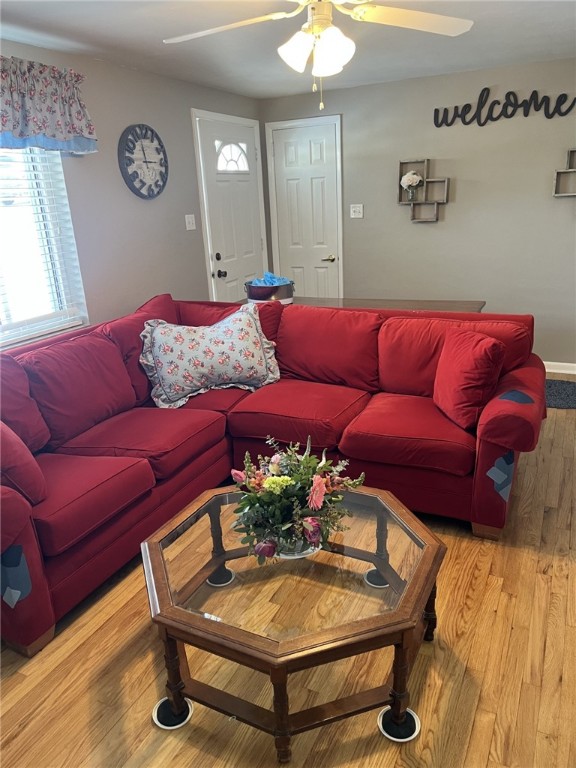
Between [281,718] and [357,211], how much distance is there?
4.30m

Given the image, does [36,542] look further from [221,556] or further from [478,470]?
[478,470]

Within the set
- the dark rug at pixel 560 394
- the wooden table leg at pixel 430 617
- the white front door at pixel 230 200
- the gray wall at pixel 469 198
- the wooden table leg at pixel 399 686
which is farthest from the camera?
the white front door at pixel 230 200

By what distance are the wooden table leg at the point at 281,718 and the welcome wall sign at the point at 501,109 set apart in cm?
432

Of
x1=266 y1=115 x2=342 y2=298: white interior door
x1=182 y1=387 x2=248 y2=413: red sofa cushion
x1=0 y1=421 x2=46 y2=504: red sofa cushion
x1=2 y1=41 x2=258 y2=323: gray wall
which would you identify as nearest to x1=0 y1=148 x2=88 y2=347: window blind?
x1=2 y1=41 x2=258 y2=323: gray wall

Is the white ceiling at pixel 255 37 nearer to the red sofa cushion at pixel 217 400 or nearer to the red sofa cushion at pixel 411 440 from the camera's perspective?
the red sofa cushion at pixel 217 400

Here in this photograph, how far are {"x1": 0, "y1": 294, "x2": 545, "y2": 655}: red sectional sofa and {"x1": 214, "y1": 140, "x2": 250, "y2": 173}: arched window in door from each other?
192cm

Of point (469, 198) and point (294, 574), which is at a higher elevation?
point (469, 198)

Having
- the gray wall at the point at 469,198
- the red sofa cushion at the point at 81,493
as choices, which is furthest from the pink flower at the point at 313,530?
the gray wall at the point at 469,198

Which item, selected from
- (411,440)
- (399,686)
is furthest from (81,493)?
(411,440)

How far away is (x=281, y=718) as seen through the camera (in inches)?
57.1

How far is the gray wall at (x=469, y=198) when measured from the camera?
4207mm

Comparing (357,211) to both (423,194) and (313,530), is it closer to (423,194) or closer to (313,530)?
(423,194)

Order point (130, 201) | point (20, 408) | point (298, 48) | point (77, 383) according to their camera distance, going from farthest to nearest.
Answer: point (130, 201)
point (77, 383)
point (20, 408)
point (298, 48)

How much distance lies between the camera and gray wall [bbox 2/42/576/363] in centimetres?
354
